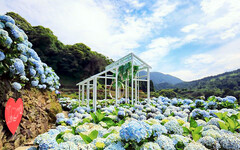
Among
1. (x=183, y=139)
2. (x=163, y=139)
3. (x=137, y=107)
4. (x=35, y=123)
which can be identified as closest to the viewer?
(x=163, y=139)

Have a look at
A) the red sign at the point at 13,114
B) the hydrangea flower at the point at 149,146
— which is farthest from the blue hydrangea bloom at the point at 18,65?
the hydrangea flower at the point at 149,146

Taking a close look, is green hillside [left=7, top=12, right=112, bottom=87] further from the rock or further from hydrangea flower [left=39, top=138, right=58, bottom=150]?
hydrangea flower [left=39, top=138, right=58, bottom=150]

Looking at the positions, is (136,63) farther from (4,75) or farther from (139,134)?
(139,134)

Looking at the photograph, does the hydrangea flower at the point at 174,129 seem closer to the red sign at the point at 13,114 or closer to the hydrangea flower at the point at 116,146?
the hydrangea flower at the point at 116,146

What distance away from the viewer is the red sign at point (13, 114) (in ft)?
8.28

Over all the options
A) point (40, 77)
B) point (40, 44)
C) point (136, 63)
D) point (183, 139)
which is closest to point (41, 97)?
point (40, 77)

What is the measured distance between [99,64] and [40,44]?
849cm

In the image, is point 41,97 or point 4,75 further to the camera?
point 41,97

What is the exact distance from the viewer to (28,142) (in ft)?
10.1

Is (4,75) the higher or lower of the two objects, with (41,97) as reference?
higher

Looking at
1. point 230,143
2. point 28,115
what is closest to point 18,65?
point 28,115

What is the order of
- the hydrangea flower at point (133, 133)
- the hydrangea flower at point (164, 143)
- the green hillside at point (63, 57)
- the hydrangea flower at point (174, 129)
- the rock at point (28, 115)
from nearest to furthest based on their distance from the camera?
the hydrangea flower at point (133, 133)
the hydrangea flower at point (164, 143)
the hydrangea flower at point (174, 129)
the rock at point (28, 115)
the green hillside at point (63, 57)

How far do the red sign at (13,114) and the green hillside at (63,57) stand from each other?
693 inches

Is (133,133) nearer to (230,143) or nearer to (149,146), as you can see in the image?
(149,146)
